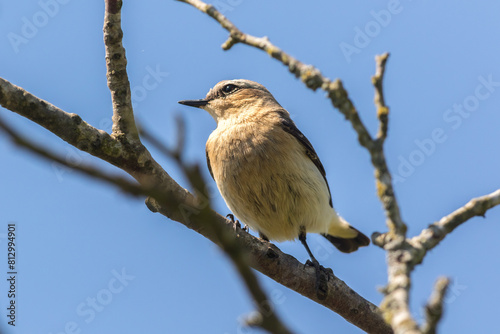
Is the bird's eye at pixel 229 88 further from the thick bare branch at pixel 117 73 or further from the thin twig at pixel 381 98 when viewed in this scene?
the thin twig at pixel 381 98

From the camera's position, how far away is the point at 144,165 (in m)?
4.91

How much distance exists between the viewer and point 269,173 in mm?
7258

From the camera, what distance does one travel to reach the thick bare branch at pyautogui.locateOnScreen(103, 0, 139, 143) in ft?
16.2

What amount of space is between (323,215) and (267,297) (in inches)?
254

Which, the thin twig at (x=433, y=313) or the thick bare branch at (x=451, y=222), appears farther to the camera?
the thick bare branch at (x=451, y=222)

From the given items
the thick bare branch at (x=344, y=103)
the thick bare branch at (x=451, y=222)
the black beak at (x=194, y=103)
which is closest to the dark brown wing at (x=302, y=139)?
the black beak at (x=194, y=103)

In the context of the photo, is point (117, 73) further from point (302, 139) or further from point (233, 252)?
point (302, 139)

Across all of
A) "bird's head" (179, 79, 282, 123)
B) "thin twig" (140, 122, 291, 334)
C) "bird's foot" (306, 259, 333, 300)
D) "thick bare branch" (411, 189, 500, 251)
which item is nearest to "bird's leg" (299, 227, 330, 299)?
"bird's foot" (306, 259, 333, 300)

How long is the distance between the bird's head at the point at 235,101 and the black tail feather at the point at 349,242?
9.04 feet

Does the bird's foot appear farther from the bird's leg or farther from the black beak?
the black beak

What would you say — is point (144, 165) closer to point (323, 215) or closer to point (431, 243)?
point (431, 243)

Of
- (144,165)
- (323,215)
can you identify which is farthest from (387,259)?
(323,215)

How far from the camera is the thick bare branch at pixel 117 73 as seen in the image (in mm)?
4930

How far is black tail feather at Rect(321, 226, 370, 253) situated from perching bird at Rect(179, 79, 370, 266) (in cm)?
151
